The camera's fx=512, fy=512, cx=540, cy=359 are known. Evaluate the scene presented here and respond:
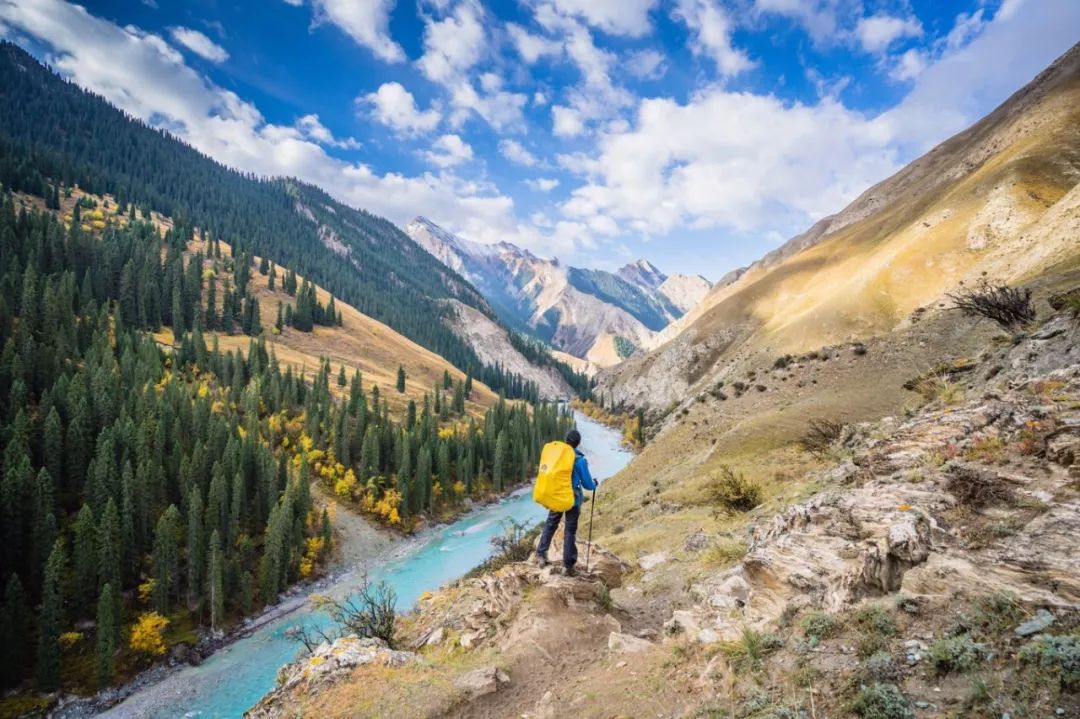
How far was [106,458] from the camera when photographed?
2482 inches

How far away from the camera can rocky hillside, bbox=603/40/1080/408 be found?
6969cm

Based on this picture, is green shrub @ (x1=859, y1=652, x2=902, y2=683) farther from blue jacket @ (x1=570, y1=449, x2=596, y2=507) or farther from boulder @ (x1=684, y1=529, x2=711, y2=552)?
boulder @ (x1=684, y1=529, x2=711, y2=552)

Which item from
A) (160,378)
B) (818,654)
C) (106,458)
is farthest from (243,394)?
(818,654)

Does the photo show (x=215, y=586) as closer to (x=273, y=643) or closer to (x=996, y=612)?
(x=273, y=643)

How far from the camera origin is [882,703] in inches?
262

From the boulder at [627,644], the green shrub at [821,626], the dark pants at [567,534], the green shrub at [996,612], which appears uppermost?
the green shrub at [996,612]

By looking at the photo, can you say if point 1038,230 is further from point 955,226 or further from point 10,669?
point 10,669

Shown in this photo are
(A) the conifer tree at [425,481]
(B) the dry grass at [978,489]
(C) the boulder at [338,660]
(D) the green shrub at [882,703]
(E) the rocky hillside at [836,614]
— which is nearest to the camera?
(D) the green shrub at [882,703]

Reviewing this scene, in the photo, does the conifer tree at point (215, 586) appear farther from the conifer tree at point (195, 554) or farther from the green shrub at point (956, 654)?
the green shrub at point (956, 654)

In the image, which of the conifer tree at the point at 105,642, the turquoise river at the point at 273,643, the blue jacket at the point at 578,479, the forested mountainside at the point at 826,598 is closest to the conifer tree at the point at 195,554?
the turquoise river at the point at 273,643

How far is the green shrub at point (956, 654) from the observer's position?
22.0ft

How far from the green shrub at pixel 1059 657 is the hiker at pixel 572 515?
28.0 ft

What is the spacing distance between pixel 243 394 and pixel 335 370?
60481mm

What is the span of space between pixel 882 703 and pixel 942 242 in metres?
108
